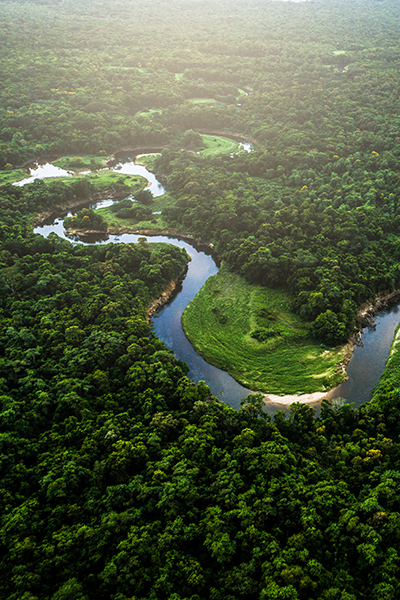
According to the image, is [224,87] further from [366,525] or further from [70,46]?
[366,525]

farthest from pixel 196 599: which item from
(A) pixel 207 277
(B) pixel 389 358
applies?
(A) pixel 207 277

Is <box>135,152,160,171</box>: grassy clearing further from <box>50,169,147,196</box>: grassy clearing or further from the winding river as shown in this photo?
the winding river

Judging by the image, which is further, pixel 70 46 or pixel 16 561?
pixel 70 46

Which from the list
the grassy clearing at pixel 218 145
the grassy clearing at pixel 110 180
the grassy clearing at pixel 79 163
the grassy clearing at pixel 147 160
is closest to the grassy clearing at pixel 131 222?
the grassy clearing at pixel 110 180

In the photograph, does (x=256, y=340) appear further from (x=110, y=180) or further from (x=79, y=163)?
(x=79, y=163)

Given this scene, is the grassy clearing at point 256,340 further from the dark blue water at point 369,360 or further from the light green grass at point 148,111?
the light green grass at point 148,111

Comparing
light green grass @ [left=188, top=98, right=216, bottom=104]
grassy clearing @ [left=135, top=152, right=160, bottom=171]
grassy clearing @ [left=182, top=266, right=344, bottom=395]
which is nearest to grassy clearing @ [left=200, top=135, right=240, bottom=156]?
grassy clearing @ [left=135, top=152, right=160, bottom=171]

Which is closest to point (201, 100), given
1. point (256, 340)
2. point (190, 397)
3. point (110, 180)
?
point (110, 180)
